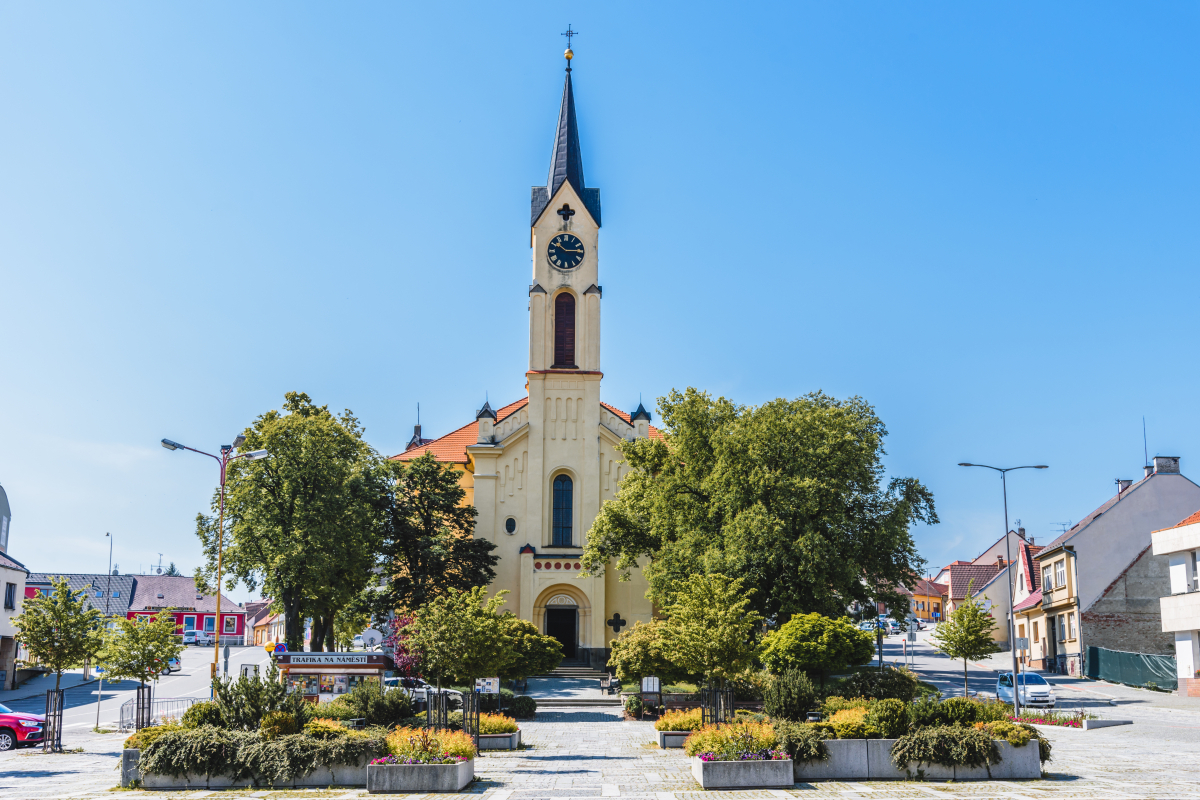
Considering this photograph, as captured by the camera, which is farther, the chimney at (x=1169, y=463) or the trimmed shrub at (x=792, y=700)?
the chimney at (x=1169, y=463)

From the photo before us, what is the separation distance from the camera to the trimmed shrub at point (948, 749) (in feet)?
62.3

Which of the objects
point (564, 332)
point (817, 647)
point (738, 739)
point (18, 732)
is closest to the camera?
point (738, 739)

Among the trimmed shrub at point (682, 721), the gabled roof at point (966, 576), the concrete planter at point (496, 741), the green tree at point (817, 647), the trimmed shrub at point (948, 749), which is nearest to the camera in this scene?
the trimmed shrub at point (948, 749)

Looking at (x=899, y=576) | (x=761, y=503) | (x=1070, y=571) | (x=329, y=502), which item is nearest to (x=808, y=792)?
(x=761, y=503)

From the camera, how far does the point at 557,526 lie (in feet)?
176

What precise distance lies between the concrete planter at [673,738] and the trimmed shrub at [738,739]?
4835mm

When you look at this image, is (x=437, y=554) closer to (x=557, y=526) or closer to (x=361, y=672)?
(x=557, y=526)

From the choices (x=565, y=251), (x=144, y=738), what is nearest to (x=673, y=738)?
(x=144, y=738)

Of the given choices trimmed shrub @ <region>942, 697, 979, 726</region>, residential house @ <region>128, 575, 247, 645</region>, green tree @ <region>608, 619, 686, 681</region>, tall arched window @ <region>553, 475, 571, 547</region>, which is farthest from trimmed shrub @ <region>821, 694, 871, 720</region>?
residential house @ <region>128, 575, 247, 645</region>

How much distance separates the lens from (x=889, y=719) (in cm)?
1977

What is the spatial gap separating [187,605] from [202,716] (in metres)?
89.3

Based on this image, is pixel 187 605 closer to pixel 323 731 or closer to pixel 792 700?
pixel 323 731

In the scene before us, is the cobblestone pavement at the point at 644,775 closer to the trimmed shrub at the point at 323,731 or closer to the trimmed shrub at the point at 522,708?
the trimmed shrub at the point at 323,731

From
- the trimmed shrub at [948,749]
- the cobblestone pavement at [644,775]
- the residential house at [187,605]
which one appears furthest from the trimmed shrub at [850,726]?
the residential house at [187,605]
